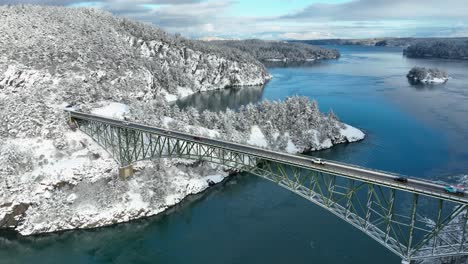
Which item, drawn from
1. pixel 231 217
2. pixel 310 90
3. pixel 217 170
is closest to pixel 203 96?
pixel 310 90

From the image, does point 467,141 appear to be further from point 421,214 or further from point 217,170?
point 217,170

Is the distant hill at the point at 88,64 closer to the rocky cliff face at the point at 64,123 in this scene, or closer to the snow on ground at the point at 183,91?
the rocky cliff face at the point at 64,123

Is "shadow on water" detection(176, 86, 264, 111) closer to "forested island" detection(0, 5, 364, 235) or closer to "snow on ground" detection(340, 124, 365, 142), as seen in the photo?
"forested island" detection(0, 5, 364, 235)

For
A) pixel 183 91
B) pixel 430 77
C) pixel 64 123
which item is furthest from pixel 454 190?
pixel 430 77

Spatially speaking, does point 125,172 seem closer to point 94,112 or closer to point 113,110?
point 94,112

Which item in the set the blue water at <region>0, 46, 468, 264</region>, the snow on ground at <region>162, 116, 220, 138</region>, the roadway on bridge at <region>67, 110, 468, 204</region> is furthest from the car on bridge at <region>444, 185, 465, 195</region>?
the snow on ground at <region>162, 116, 220, 138</region>
